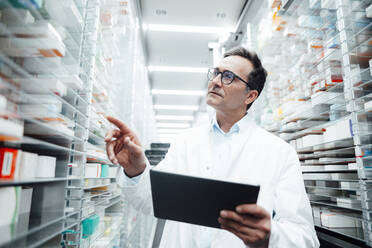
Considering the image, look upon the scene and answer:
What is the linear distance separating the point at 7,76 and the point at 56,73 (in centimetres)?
27

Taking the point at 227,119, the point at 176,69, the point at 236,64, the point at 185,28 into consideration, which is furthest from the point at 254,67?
the point at 176,69

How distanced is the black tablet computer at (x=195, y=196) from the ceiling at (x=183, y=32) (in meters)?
2.65

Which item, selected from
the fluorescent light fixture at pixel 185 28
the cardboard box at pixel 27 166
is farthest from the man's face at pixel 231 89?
the fluorescent light fixture at pixel 185 28

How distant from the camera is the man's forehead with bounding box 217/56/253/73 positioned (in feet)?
4.91

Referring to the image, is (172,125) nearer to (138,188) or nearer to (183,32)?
(183,32)

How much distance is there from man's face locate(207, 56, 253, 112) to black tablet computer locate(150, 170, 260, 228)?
0.76 metres

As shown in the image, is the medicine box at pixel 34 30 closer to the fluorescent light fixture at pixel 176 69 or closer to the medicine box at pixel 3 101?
the medicine box at pixel 3 101

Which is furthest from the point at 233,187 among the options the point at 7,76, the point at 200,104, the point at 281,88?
the point at 200,104

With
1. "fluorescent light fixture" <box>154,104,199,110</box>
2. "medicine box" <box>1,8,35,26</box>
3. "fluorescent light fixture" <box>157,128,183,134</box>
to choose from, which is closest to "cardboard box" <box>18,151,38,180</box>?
"medicine box" <box>1,8,35,26</box>

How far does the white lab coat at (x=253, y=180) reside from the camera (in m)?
1.03

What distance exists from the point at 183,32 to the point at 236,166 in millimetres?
2682

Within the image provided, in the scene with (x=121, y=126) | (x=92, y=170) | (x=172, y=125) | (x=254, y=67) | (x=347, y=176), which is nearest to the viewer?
(x=121, y=126)

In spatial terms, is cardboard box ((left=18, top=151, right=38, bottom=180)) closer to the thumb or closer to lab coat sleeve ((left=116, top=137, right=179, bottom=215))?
the thumb

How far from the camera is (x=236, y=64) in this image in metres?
1.50
